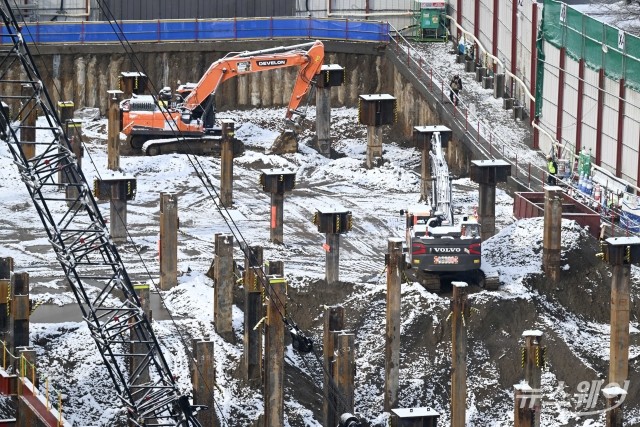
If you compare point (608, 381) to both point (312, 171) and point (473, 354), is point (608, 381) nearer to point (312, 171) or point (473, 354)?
point (473, 354)

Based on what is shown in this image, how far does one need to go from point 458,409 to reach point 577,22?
69.0 feet

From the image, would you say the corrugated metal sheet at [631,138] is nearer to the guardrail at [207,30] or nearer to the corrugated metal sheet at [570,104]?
the corrugated metal sheet at [570,104]

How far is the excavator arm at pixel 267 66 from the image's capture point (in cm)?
7200

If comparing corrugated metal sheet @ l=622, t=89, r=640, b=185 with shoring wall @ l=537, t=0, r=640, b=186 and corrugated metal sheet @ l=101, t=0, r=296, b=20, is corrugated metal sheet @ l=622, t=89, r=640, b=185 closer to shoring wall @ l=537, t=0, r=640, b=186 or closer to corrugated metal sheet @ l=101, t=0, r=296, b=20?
shoring wall @ l=537, t=0, r=640, b=186

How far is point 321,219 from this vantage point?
55188mm

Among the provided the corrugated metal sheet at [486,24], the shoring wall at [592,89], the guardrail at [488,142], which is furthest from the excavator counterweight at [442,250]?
the corrugated metal sheet at [486,24]

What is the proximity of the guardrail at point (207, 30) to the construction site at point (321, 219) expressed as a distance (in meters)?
0.09

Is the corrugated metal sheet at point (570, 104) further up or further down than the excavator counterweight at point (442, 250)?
further up

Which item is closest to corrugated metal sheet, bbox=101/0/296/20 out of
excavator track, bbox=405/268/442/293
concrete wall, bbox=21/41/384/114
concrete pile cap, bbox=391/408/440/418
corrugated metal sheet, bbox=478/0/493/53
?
concrete wall, bbox=21/41/384/114

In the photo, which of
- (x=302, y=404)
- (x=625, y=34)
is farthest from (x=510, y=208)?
(x=302, y=404)

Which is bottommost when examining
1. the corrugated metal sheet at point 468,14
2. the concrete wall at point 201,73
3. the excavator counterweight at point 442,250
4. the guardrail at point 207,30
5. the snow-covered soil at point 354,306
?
the snow-covered soil at point 354,306

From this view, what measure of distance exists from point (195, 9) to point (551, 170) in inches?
751

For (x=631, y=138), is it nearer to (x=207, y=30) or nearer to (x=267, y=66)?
(x=267, y=66)

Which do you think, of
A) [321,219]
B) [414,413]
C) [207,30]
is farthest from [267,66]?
[414,413]
